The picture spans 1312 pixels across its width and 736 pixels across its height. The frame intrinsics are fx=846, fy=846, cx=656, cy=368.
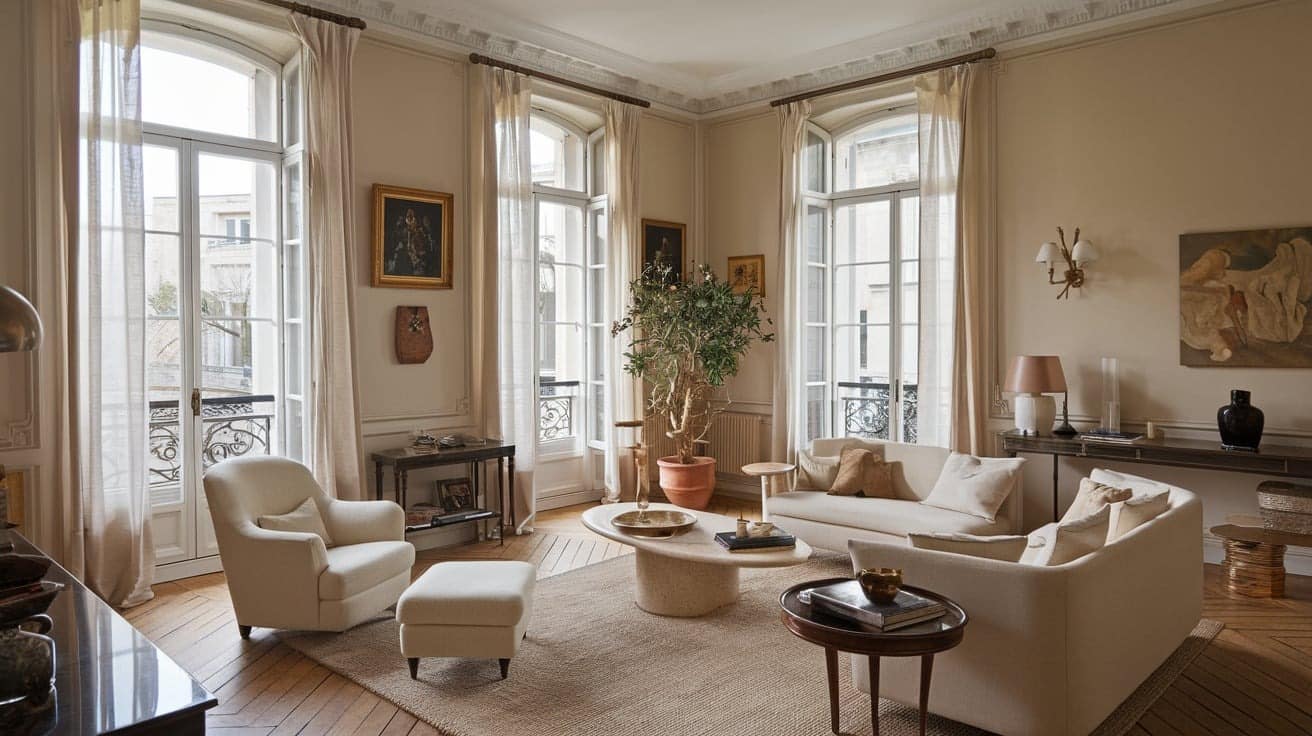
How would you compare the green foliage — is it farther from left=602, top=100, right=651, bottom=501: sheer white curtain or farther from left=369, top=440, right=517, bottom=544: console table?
left=369, top=440, right=517, bottom=544: console table

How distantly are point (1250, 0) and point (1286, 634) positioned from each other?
3.62 m

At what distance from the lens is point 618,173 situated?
699 centimetres

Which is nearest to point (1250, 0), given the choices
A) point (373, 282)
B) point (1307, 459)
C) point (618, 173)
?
point (1307, 459)

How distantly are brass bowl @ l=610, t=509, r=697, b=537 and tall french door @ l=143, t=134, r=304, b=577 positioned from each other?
7.38 feet

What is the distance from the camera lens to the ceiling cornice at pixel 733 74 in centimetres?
548

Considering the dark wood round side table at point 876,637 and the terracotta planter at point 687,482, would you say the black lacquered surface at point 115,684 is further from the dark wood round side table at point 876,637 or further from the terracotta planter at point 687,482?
the terracotta planter at point 687,482

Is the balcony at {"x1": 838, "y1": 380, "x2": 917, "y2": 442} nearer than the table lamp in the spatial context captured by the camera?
No

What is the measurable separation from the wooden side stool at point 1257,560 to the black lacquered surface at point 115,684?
16.2ft

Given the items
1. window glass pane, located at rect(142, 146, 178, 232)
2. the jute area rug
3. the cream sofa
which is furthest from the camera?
window glass pane, located at rect(142, 146, 178, 232)

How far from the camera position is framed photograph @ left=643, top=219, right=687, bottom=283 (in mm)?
7324

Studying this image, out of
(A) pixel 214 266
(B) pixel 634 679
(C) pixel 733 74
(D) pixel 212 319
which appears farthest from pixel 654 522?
(C) pixel 733 74

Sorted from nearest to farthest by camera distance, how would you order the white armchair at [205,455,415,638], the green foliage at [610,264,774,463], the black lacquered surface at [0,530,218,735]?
the black lacquered surface at [0,530,218,735] → the white armchair at [205,455,415,638] → the green foliage at [610,264,774,463]

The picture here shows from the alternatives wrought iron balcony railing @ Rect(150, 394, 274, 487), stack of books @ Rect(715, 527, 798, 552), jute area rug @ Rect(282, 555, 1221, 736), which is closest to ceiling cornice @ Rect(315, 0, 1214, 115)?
wrought iron balcony railing @ Rect(150, 394, 274, 487)

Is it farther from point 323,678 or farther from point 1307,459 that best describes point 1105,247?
point 323,678
